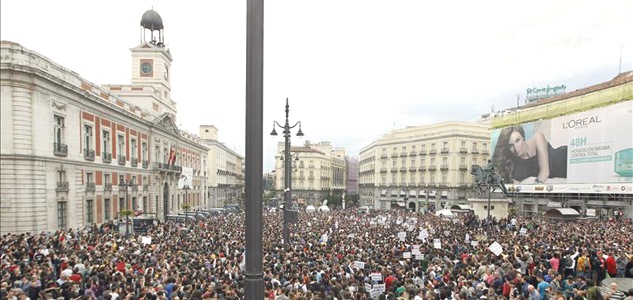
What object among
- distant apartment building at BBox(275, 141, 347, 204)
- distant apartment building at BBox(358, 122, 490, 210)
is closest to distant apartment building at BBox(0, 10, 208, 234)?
distant apartment building at BBox(358, 122, 490, 210)

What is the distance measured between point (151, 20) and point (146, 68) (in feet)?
18.9

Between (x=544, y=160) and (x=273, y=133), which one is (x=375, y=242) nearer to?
(x=273, y=133)

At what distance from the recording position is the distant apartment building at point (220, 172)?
76.8 metres

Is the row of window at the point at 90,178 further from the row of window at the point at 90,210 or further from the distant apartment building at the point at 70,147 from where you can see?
the row of window at the point at 90,210

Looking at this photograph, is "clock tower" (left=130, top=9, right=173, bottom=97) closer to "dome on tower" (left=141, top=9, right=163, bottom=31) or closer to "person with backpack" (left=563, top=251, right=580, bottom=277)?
"dome on tower" (left=141, top=9, right=163, bottom=31)

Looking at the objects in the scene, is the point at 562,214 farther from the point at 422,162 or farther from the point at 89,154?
the point at 89,154

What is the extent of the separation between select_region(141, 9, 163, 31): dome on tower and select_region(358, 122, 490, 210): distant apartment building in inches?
1564

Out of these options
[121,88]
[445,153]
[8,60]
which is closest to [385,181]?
[445,153]

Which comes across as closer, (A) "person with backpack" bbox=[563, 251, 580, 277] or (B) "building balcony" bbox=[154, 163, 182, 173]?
(A) "person with backpack" bbox=[563, 251, 580, 277]

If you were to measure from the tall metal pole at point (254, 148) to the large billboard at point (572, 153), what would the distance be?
1621 inches

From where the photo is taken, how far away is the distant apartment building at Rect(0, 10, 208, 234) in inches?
848

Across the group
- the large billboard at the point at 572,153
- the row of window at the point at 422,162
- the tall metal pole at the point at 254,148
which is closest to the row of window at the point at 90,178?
the tall metal pole at the point at 254,148

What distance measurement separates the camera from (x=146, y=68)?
47156 millimetres

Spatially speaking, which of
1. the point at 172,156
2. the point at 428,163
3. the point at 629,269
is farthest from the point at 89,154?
the point at 428,163
